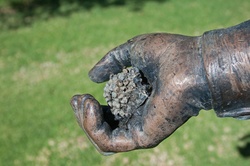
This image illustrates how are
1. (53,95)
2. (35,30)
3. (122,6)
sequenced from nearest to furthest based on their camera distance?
(53,95)
(35,30)
(122,6)

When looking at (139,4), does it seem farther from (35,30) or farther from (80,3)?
(35,30)

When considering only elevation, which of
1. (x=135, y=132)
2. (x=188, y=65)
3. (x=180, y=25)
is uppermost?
(x=188, y=65)

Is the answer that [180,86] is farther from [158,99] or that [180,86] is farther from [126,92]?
[126,92]

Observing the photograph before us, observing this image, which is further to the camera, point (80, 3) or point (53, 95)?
point (80, 3)

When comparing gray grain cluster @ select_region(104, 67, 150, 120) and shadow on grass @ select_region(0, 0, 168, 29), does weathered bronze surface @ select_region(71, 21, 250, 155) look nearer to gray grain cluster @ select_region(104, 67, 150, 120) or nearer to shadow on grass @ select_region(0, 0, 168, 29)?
gray grain cluster @ select_region(104, 67, 150, 120)

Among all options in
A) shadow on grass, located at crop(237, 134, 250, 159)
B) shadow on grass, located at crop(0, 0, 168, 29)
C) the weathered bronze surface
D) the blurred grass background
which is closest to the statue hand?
the weathered bronze surface

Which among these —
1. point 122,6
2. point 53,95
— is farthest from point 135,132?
point 122,6
